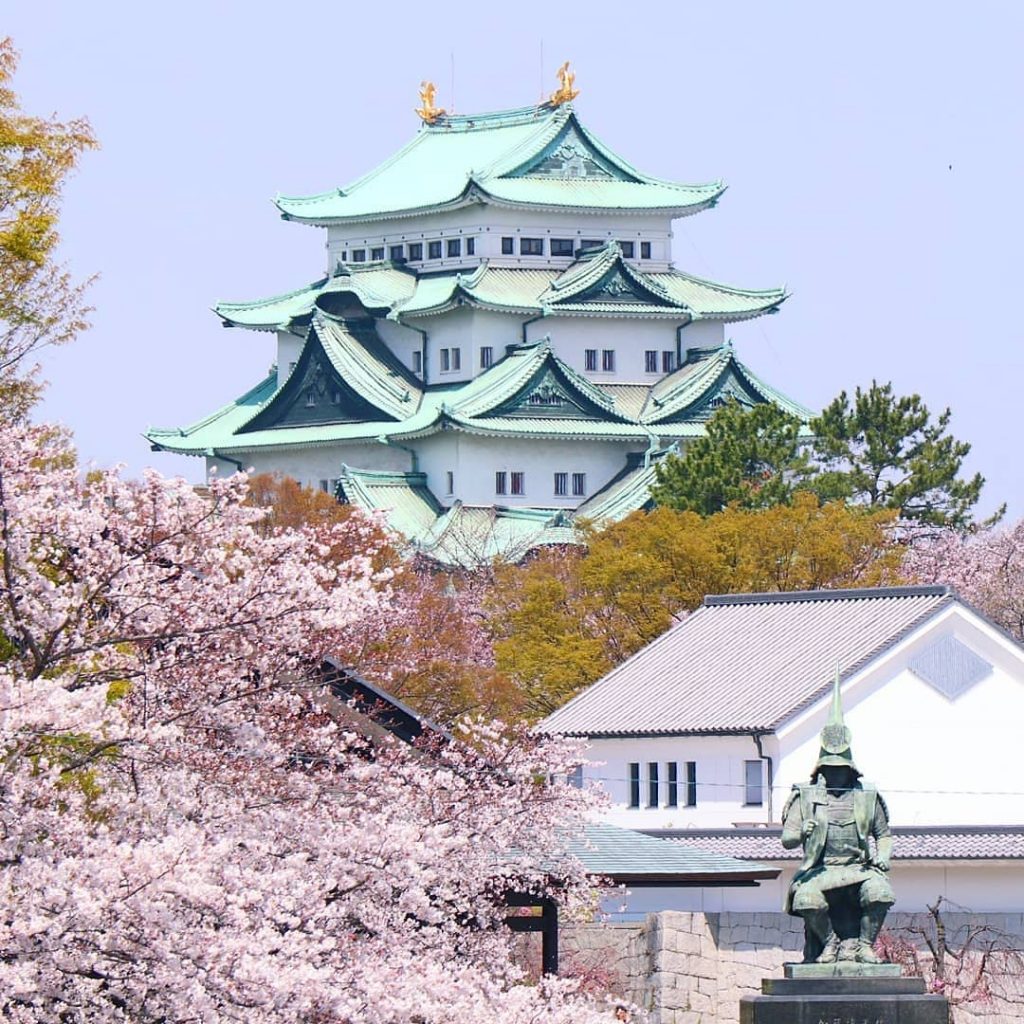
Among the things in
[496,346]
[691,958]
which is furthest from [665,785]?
[496,346]

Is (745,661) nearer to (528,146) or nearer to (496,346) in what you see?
(496,346)

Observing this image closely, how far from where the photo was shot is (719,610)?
4328 cm

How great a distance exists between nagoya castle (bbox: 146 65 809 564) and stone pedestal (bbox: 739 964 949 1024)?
183 feet

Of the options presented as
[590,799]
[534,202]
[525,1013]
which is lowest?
[525,1013]

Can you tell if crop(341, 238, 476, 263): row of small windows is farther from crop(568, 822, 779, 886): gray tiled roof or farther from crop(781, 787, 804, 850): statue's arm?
crop(781, 787, 804, 850): statue's arm

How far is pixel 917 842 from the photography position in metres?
34.2

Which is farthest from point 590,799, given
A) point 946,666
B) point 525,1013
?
point 946,666

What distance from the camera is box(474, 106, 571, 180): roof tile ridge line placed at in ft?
281

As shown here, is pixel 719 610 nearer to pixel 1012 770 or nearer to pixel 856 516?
pixel 1012 770

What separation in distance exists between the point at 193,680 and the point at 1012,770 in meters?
25.4

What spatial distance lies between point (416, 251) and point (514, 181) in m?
4.25

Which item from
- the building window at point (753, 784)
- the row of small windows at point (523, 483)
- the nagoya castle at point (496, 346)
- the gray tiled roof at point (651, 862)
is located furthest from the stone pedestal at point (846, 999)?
the row of small windows at point (523, 483)

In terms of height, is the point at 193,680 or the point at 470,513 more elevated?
the point at 470,513

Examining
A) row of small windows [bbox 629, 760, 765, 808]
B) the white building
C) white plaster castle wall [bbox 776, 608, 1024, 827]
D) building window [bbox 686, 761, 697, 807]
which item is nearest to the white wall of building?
the white building
